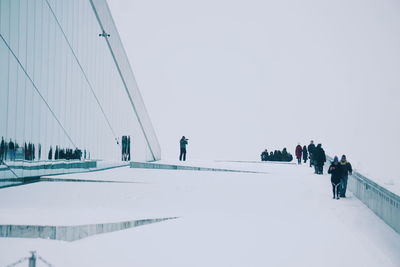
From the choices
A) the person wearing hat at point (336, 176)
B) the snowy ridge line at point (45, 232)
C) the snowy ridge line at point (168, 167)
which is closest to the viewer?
the snowy ridge line at point (45, 232)

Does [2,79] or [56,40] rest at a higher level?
[56,40]

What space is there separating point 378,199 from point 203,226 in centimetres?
441

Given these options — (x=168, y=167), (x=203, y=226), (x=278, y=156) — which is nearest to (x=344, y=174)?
(x=203, y=226)

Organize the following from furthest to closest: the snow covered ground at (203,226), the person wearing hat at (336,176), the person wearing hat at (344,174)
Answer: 1. the person wearing hat at (344,174)
2. the person wearing hat at (336,176)
3. the snow covered ground at (203,226)

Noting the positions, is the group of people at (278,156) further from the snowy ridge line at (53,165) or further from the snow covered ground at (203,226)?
the snow covered ground at (203,226)

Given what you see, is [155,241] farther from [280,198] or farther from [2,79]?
[2,79]

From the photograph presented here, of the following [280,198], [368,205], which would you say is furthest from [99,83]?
[368,205]

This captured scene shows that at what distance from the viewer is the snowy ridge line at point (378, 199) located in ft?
32.6

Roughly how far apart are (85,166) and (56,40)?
5.29 m

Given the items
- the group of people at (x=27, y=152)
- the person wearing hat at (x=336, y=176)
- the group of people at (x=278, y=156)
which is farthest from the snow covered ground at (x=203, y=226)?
the group of people at (x=278, y=156)

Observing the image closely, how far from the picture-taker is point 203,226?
930 centimetres

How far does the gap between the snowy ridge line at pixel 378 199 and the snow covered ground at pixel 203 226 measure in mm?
208

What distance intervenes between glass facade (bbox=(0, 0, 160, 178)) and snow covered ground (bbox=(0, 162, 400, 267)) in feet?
5.09

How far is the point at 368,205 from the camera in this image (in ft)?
41.8
